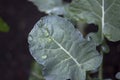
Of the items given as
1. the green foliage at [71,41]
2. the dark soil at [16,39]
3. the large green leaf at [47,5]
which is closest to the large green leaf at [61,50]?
the green foliage at [71,41]

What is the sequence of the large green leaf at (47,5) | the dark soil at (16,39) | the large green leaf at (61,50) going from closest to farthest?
1. the large green leaf at (61,50)
2. the large green leaf at (47,5)
3. the dark soil at (16,39)

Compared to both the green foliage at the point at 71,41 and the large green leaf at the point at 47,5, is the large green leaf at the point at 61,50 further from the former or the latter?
the large green leaf at the point at 47,5

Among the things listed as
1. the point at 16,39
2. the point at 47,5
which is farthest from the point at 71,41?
the point at 16,39

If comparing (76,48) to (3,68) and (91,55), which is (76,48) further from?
(3,68)

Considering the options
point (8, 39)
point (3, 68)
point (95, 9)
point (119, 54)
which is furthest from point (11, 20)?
point (95, 9)

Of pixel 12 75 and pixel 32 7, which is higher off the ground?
pixel 32 7
